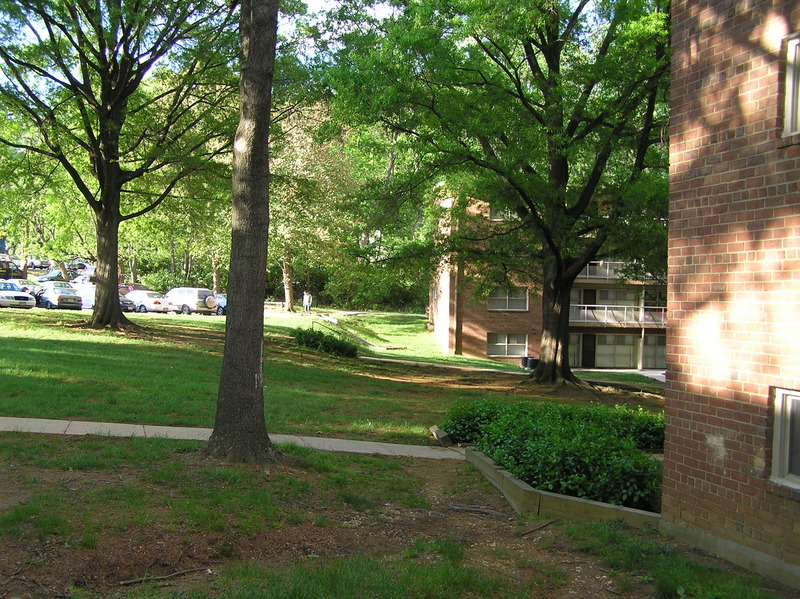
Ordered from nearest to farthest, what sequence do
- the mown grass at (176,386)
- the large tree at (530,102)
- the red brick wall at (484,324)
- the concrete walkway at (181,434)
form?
the concrete walkway at (181,434)
the mown grass at (176,386)
the large tree at (530,102)
the red brick wall at (484,324)

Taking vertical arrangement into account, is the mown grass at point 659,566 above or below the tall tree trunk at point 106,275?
below

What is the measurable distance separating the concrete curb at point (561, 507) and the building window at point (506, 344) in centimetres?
3010

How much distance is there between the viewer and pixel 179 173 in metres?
21.3

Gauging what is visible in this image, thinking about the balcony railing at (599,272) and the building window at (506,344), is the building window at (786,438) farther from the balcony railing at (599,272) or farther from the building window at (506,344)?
the balcony railing at (599,272)

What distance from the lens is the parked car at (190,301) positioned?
142ft

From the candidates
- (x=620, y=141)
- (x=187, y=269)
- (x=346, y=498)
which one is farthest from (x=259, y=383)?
(x=187, y=269)

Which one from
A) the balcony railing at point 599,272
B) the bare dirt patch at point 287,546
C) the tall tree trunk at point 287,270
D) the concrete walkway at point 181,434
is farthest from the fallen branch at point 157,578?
the balcony railing at point 599,272

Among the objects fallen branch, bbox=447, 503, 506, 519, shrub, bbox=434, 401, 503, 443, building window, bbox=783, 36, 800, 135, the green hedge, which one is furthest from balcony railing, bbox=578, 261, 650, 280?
building window, bbox=783, 36, 800, 135

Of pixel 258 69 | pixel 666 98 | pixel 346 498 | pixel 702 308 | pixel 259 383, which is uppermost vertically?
pixel 666 98

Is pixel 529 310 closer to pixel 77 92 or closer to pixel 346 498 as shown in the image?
pixel 77 92

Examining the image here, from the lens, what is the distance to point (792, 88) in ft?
17.1

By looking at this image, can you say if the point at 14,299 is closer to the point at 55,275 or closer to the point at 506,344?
the point at 506,344

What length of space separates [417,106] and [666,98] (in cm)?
630

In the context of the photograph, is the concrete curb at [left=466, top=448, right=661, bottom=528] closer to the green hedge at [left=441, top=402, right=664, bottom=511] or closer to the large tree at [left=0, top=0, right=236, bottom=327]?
the green hedge at [left=441, top=402, right=664, bottom=511]
